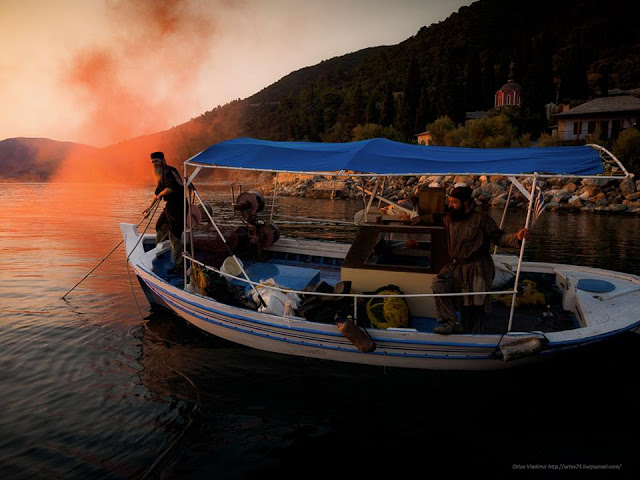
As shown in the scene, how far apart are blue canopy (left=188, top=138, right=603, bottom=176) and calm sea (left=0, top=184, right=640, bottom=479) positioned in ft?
9.53

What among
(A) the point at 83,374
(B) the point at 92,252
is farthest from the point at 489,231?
(B) the point at 92,252

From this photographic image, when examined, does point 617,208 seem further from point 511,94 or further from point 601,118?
point 511,94

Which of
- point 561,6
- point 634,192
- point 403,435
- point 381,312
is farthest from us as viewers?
point 561,6

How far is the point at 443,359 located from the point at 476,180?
37.6 meters

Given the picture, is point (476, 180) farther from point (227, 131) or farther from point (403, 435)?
point (227, 131)

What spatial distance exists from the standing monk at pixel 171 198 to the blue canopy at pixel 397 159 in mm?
1246

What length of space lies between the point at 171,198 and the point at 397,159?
4.92m

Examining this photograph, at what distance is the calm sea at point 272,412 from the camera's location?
532cm

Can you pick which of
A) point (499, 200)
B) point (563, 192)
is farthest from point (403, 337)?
point (563, 192)

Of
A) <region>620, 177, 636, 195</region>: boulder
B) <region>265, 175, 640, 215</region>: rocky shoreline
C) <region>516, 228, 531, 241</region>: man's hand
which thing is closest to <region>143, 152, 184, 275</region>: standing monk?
<region>516, 228, 531, 241</region>: man's hand

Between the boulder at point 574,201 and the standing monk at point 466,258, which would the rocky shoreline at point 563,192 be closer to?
the boulder at point 574,201

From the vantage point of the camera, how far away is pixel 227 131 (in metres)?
157

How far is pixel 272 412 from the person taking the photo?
6367 millimetres

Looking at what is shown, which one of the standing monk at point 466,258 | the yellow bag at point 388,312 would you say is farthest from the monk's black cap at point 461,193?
the yellow bag at point 388,312
